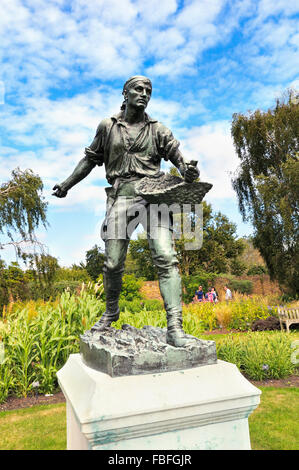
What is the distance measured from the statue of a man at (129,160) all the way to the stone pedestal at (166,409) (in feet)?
2.43

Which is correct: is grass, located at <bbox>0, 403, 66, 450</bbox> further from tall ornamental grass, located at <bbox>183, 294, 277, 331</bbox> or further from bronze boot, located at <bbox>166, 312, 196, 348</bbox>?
tall ornamental grass, located at <bbox>183, 294, 277, 331</bbox>

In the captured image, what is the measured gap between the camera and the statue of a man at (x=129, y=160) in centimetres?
291

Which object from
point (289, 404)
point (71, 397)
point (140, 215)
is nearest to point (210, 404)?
point (71, 397)

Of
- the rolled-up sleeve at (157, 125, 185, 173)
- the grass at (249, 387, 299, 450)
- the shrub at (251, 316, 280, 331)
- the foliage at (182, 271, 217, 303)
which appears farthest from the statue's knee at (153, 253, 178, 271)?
the foliage at (182, 271, 217, 303)

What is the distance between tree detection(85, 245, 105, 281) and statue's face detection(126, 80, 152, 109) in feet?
81.2

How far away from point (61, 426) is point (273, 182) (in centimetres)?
1436

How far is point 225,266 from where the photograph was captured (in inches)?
1156

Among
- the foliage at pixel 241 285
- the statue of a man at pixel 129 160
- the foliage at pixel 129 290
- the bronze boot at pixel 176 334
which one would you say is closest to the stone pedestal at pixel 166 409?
the bronze boot at pixel 176 334

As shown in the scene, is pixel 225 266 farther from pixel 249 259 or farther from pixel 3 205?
pixel 3 205

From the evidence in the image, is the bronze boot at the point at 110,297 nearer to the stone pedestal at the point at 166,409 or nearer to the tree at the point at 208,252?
the stone pedestal at the point at 166,409

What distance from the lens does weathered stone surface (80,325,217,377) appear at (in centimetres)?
233

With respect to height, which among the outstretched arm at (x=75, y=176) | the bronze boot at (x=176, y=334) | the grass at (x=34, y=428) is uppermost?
the outstretched arm at (x=75, y=176)

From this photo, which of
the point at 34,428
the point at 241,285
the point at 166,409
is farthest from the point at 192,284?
the point at 166,409

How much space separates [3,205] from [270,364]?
36.7 ft
